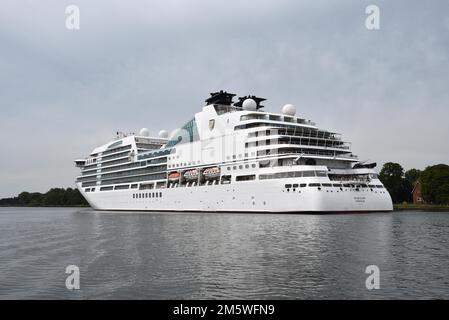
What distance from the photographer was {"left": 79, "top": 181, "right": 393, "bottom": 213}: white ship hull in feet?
200

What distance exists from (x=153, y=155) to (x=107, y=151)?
2600 cm

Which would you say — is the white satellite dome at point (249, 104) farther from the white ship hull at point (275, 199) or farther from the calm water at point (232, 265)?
the calm water at point (232, 265)

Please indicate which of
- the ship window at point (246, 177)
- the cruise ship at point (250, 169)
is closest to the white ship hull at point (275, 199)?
the cruise ship at point (250, 169)

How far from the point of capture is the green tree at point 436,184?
110 meters

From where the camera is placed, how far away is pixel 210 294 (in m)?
16.9

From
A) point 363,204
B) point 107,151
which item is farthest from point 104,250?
point 107,151

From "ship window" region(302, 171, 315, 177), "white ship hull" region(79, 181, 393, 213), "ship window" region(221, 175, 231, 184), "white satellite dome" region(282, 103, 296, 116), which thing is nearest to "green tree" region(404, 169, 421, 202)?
"white satellite dome" region(282, 103, 296, 116)

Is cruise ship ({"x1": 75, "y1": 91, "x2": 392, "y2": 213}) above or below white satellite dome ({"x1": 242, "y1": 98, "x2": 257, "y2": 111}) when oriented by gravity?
below

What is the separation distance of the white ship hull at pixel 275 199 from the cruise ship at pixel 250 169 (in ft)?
0.46

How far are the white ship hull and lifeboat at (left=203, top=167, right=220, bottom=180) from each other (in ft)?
7.46

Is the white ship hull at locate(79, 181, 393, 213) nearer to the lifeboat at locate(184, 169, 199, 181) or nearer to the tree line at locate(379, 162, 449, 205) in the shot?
the lifeboat at locate(184, 169, 199, 181)

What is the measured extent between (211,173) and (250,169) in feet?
35.8

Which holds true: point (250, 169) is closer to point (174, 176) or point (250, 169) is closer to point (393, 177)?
point (174, 176)
